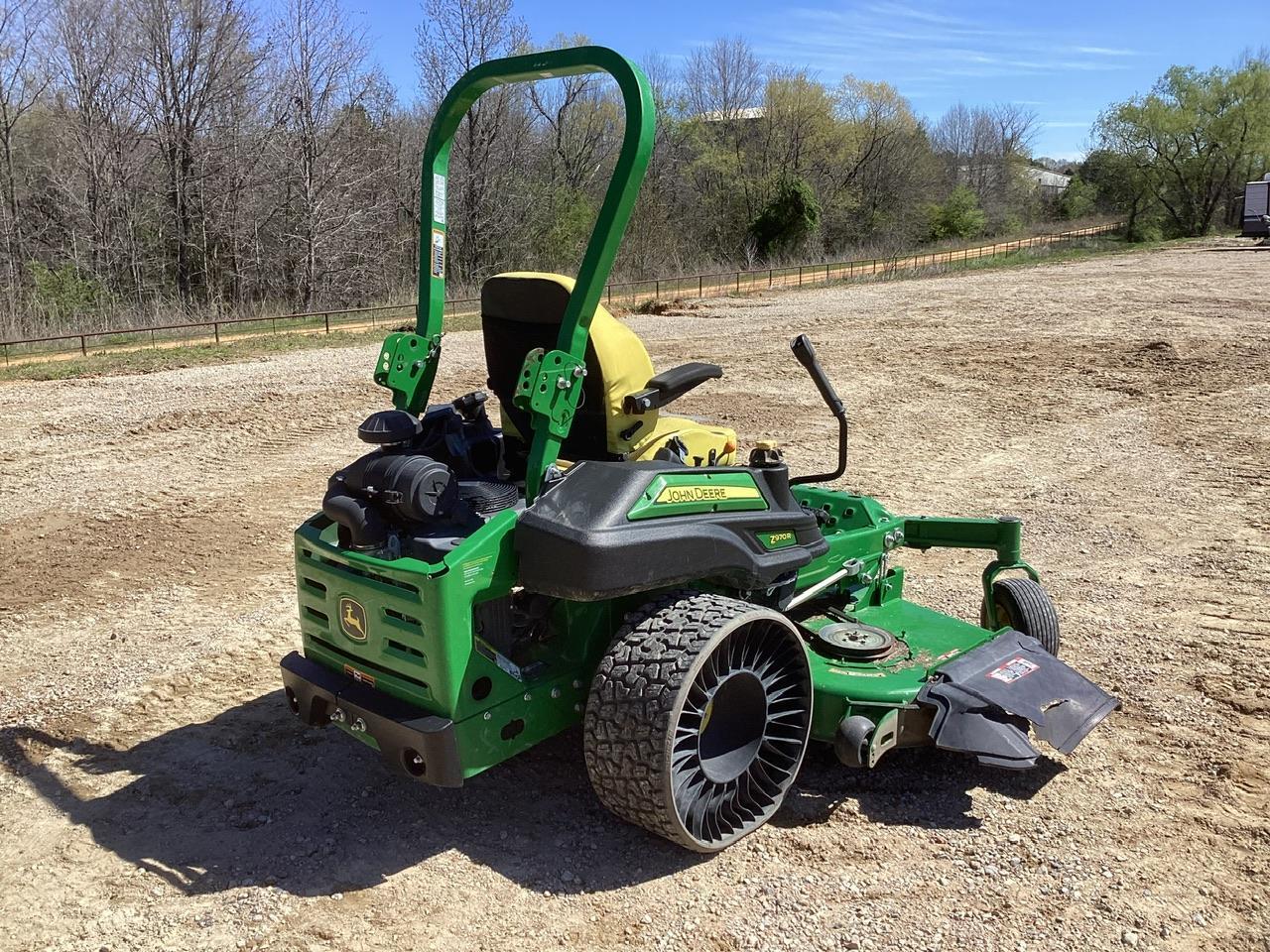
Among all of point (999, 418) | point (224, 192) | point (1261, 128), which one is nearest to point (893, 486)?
point (999, 418)

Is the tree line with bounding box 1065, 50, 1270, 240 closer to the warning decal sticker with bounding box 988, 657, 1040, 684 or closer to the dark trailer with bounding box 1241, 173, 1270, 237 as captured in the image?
the dark trailer with bounding box 1241, 173, 1270, 237

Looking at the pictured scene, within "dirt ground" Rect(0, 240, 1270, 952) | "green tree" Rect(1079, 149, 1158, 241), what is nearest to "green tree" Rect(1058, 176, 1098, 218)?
"green tree" Rect(1079, 149, 1158, 241)

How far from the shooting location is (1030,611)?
4617 mm

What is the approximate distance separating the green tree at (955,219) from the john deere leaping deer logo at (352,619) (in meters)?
54.2

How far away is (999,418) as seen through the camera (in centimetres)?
1062

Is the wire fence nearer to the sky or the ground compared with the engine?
nearer to the sky

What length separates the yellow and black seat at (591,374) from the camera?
11.7 feet

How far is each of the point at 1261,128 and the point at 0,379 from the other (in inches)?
2296

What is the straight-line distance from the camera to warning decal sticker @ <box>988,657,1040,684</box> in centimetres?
377

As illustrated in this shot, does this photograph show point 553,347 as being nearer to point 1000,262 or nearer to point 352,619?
point 352,619

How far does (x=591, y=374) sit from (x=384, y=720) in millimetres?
1317

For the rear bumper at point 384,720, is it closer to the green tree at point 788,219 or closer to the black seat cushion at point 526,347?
the black seat cushion at point 526,347

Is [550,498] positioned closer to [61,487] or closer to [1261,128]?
[61,487]

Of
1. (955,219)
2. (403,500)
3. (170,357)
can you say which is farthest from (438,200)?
(955,219)
